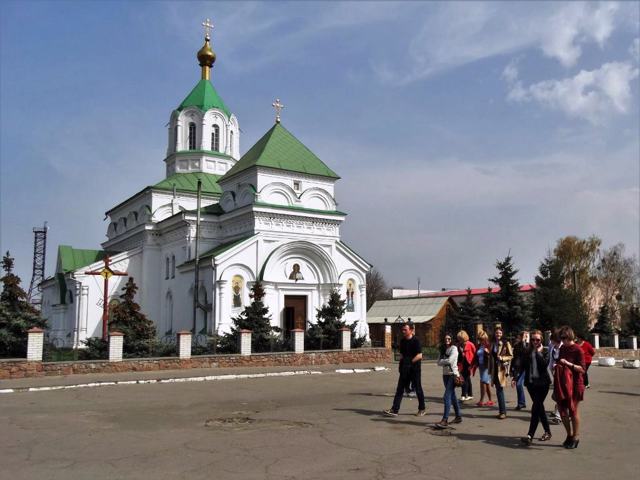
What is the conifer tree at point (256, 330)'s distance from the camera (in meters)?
23.1

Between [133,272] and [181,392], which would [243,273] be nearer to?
[133,272]

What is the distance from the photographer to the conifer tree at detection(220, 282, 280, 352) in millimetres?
23125

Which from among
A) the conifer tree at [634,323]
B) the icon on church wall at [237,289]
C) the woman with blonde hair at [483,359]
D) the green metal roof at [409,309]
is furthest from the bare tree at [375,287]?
the woman with blonde hair at [483,359]

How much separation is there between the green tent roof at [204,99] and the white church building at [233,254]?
192 inches

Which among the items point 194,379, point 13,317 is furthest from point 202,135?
point 194,379

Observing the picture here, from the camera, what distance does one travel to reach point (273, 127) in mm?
33188

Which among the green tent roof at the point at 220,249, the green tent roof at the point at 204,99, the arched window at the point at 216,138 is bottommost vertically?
the green tent roof at the point at 220,249

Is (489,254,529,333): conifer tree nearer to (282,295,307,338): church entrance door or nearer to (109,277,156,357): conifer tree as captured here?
(282,295,307,338): church entrance door

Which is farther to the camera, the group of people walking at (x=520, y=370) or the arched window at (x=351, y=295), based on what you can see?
→ the arched window at (x=351, y=295)

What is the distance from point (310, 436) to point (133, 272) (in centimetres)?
2863

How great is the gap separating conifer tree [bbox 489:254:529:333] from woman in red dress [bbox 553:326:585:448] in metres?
25.5

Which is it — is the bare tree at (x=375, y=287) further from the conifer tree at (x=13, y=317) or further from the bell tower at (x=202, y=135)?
the conifer tree at (x=13, y=317)

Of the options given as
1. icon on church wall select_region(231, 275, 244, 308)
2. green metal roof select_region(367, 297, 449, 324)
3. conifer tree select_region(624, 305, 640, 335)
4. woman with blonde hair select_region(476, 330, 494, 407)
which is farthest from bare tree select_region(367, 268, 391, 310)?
woman with blonde hair select_region(476, 330, 494, 407)

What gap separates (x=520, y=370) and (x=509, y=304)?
23.7 meters
